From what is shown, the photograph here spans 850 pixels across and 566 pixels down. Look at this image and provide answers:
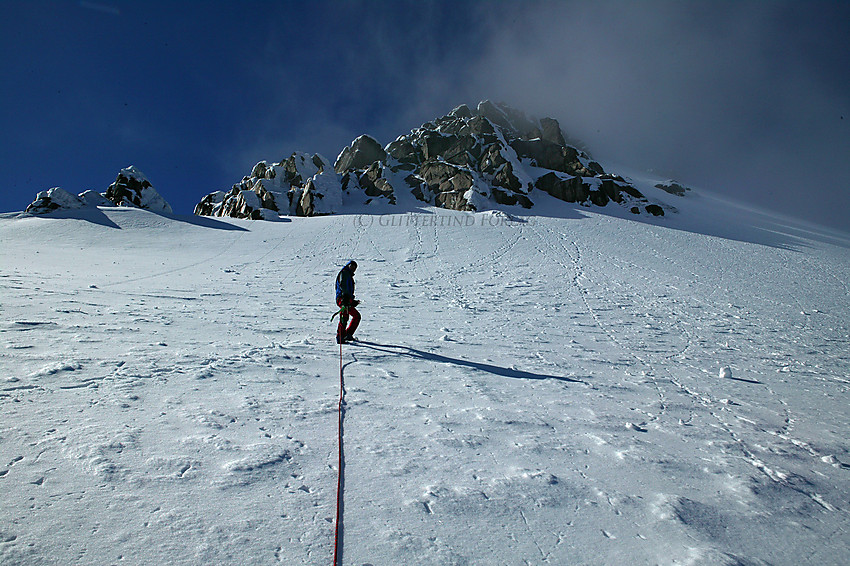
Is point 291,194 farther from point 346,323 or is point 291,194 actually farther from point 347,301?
point 346,323

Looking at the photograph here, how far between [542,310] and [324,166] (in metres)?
51.6

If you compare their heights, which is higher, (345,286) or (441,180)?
(441,180)

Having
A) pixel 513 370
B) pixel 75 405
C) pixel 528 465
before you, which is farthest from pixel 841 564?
pixel 75 405

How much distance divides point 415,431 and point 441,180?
55189 mm

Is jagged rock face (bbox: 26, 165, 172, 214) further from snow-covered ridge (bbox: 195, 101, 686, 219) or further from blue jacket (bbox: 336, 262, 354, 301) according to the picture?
blue jacket (bbox: 336, 262, 354, 301)

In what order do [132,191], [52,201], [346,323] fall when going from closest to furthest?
1. [346,323]
2. [52,201]
3. [132,191]

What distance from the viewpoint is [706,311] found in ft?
36.4

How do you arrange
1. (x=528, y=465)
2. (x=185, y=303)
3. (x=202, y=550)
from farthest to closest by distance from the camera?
(x=185, y=303) → (x=528, y=465) → (x=202, y=550)

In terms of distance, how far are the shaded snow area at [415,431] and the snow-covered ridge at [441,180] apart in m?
32.7

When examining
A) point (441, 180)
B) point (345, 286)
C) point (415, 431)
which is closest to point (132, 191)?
point (441, 180)

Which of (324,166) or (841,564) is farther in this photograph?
(324,166)

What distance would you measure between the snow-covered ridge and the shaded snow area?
107 ft

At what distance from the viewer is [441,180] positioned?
56.5 m

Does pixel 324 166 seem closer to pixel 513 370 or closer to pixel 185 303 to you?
pixel 185 303
